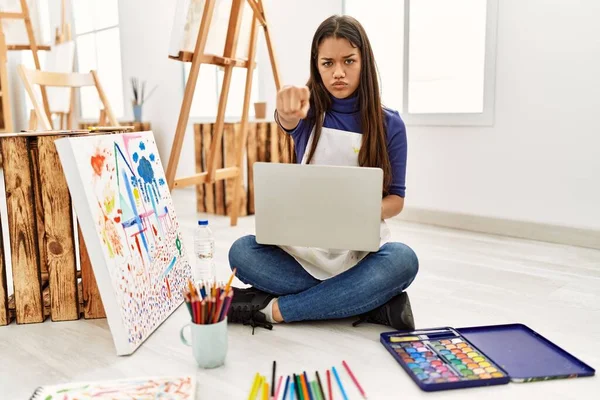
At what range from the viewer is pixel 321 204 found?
127 cm

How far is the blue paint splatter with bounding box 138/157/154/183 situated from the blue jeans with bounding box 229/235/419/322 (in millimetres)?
333

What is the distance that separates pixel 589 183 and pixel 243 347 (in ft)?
5.39

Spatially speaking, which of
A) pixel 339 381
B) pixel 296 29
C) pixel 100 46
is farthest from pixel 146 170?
pixel 100 46

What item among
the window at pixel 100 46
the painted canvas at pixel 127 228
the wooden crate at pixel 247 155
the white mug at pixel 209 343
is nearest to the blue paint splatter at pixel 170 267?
the painted canvas at pixel 127 228

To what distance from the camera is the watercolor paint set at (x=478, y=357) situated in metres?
1.10

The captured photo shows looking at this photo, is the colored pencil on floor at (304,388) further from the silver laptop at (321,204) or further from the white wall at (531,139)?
the white wall at (531,139)

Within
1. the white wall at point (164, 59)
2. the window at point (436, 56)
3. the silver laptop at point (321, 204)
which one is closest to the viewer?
the silver laptop at point (321, 204)

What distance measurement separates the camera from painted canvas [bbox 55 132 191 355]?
122cm

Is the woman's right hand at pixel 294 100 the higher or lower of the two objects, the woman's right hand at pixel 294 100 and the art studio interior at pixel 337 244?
the higher

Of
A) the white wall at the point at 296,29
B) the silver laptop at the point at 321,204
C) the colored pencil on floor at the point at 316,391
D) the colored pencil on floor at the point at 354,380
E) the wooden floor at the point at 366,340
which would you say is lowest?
the wooden floor at the point at 366,340

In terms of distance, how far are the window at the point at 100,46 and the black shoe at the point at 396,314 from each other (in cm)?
380

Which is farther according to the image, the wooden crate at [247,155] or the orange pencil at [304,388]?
the wooden crate at [247,155]

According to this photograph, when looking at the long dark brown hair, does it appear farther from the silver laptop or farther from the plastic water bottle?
the plastic water bottle

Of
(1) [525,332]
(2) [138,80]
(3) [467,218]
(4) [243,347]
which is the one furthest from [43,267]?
(2) [138,80]
